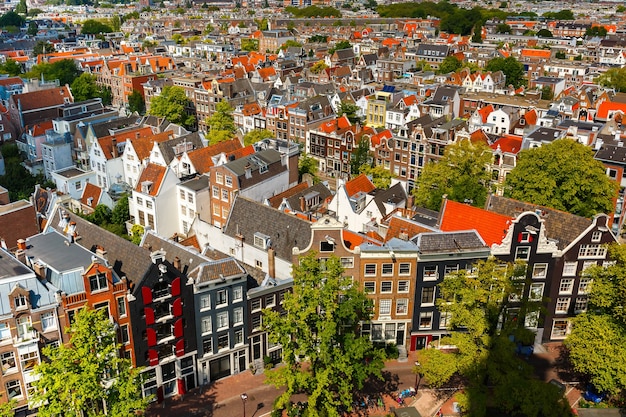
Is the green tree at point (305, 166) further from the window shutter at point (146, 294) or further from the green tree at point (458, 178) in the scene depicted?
the window shutter at point (146, 294)

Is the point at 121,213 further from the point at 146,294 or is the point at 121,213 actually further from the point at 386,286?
the point at 386,286

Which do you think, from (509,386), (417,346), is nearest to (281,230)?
(417,346)

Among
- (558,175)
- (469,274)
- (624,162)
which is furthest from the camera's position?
(624,162)

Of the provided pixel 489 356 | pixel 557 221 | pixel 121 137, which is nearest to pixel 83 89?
pixel 121 137

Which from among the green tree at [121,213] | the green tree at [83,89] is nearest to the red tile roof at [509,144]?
the green tree at [121,213]

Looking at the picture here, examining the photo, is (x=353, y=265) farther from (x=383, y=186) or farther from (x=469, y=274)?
(x=383, y=186)

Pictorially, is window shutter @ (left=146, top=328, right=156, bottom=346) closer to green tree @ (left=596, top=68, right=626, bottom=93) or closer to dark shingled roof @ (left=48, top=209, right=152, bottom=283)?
dark shingled roof @ (left=48, top=209, right=152, bottom=283)
